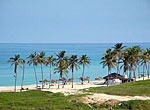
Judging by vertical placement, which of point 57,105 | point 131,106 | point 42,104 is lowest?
point 131,106

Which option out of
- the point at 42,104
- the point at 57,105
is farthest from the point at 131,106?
the point at 42,104

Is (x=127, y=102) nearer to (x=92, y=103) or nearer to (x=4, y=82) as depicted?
(x=92, y=103)

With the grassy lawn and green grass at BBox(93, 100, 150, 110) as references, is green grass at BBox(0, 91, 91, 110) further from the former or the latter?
green grass at BBox(93, 100, 150, 110)

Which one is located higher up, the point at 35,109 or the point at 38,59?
the point at 38,59

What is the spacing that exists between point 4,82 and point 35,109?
66988mm

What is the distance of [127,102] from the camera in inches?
1489

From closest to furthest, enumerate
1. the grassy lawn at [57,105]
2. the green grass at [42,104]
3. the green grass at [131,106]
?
the green grass at [42,104]
the grassy lawn at [57,105]
the green grass at [131,106]

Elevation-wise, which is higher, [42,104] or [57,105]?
[42,104]

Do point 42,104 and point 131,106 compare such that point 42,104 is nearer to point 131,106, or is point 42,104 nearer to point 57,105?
point 57,105

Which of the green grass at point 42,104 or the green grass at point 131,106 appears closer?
the green grass at point 42,104

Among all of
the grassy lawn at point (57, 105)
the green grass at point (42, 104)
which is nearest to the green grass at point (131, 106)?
the grassy lawn at point (57, 105)

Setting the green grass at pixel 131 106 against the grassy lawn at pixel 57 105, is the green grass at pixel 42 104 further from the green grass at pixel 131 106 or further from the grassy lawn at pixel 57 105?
the green grass at pixel 131 106

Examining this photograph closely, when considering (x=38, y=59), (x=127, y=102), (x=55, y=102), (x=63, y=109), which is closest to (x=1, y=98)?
(x=55, y=102)

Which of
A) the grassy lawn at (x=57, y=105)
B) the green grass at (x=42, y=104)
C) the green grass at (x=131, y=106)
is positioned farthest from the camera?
the green grass at (x=131, y=106)
